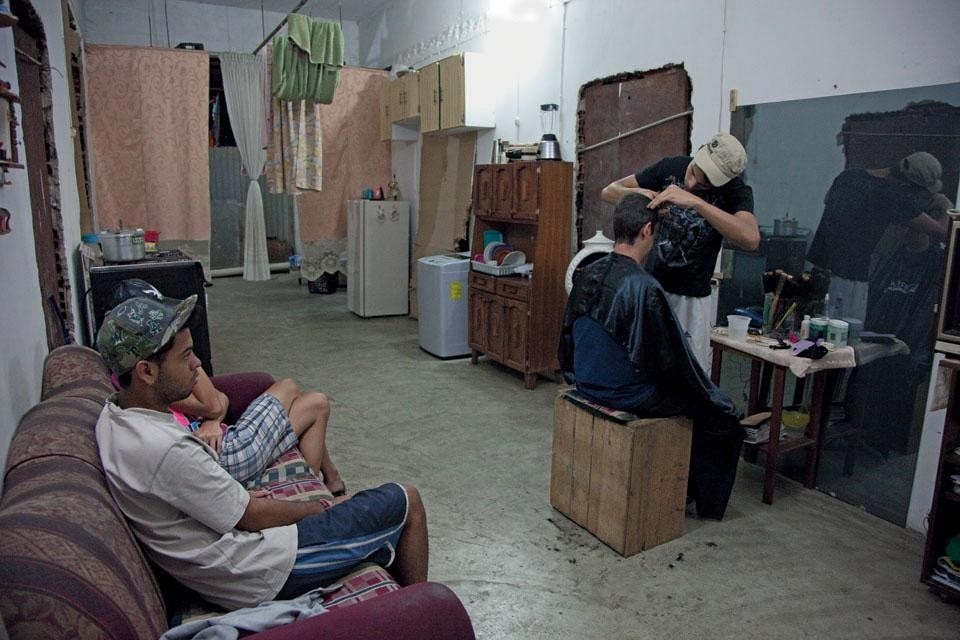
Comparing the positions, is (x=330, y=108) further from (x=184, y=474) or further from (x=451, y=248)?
(x=184, y=474)

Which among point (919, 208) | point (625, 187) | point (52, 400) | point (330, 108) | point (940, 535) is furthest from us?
point (330, 108)

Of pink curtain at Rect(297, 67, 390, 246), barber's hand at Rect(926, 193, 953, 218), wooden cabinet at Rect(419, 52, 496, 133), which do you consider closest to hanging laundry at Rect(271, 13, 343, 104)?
pink curtain at Rect(297, 67, 390, 246)

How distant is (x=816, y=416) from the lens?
321cm

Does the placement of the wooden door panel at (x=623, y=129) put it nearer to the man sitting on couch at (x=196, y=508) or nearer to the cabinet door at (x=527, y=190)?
the cabinet door at (x=527, y=190)

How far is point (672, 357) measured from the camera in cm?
254

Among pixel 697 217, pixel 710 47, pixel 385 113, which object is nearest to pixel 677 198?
pixel 697 217

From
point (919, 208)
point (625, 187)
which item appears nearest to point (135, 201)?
point (625, 187)

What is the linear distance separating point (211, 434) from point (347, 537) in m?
0.98

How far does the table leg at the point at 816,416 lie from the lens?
10.4 feet

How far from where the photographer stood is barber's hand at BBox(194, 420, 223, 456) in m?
2.41

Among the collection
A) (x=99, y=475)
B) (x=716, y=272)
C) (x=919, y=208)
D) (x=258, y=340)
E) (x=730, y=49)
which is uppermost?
(x=730, y=49)

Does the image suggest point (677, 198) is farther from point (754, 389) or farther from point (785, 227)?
point (754, 389)

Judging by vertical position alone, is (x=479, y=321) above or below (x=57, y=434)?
below

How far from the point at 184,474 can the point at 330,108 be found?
253 inches
